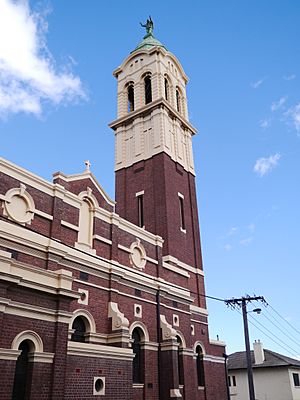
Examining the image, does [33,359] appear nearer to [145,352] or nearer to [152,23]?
[145,352]

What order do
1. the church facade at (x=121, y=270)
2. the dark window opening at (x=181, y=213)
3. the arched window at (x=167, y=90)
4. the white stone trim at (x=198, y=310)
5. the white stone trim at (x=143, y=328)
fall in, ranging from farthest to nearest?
the arched window at (x=167, y=90), the dark window opening at (x=181, y=213), the white stone trim at (x=198, y=310), the white stone trim at (x=143, y=328), the church facade at (x=121, y=270)

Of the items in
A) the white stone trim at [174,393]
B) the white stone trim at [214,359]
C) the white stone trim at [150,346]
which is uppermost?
the white stone trim at [150,346]

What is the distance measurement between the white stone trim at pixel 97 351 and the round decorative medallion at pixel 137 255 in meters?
6.60

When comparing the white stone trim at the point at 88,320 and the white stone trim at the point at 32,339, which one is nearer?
the white stone trim at the point at 32,339

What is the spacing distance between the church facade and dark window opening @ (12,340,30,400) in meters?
0.04

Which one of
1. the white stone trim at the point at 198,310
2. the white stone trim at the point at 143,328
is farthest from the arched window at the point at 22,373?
the white stone trim at the point at 198,310

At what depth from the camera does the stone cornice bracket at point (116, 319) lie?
21.1m

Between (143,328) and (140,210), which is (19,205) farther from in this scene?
(140,210)

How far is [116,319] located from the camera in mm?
21297

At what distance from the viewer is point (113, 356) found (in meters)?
18.5

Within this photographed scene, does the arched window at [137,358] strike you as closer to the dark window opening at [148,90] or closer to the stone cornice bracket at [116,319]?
the stone cornice bracket at [116,319]

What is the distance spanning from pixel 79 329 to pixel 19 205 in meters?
6.64

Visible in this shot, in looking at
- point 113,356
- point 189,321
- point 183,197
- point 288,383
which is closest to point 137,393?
point 113,356

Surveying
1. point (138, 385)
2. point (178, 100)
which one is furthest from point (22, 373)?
point (178, 100)
